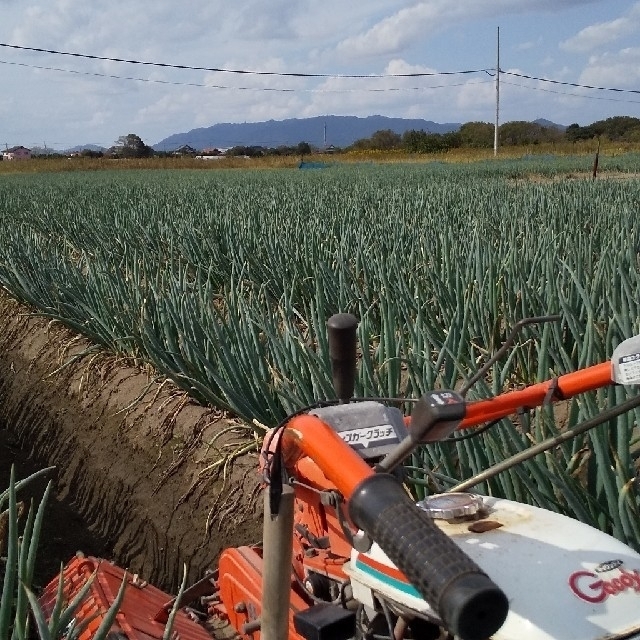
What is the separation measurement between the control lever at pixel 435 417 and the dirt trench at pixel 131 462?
1.69 meters

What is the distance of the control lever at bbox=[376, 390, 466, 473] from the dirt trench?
1695 millimetres

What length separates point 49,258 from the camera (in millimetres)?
4668

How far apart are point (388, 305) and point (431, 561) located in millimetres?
1710

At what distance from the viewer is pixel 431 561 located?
0.58 m

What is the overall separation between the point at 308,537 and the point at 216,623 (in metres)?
0.64

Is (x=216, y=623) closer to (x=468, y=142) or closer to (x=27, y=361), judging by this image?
(x=27, y=361)

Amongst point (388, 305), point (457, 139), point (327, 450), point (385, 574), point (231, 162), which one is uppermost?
point (457, 139)

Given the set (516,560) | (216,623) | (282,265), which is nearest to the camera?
(516,560)

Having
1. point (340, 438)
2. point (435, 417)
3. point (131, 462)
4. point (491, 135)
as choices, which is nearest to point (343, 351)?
point (340, 438)

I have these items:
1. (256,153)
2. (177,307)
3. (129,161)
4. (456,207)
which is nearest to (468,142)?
(256,153)

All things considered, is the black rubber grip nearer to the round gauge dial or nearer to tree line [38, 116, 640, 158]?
the round gauge dial

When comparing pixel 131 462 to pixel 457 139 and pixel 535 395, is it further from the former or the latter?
pixel 457 139

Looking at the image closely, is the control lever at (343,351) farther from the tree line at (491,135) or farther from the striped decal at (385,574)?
the tree line at (491,135)

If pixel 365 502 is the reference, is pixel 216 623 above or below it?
below
